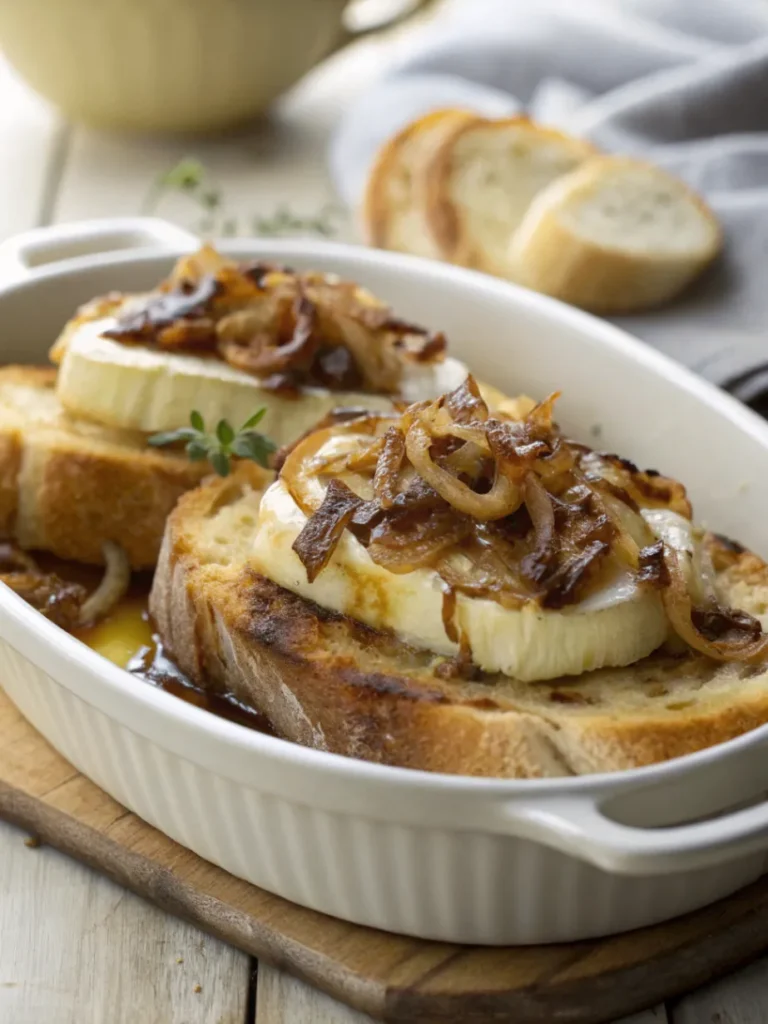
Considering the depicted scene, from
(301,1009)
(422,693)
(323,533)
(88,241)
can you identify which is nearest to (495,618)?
(422,693)

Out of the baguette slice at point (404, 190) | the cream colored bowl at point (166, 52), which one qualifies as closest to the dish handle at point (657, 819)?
the baguette slice at point (404, 190)

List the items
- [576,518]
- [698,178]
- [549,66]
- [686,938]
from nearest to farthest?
[686,938], [576,518], [698,178], [549,66]

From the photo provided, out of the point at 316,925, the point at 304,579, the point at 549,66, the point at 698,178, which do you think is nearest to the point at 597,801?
the point at 316,925

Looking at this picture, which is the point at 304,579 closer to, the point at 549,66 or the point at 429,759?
the point at 429,759

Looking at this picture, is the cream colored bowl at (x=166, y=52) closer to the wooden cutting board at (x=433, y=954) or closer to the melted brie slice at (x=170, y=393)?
the melted brie slice at (x=170, y=393)

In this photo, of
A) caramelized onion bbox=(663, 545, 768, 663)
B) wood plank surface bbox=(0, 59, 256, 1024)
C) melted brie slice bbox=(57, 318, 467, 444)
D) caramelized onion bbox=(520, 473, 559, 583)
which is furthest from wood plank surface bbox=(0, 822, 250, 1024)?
melted brie slice bbox=(57, 318, 467, 444)

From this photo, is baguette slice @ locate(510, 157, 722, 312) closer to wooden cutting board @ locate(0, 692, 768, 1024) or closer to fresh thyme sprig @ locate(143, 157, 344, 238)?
fresh thyme sprig @ locate(143, 157, 344, 238)
